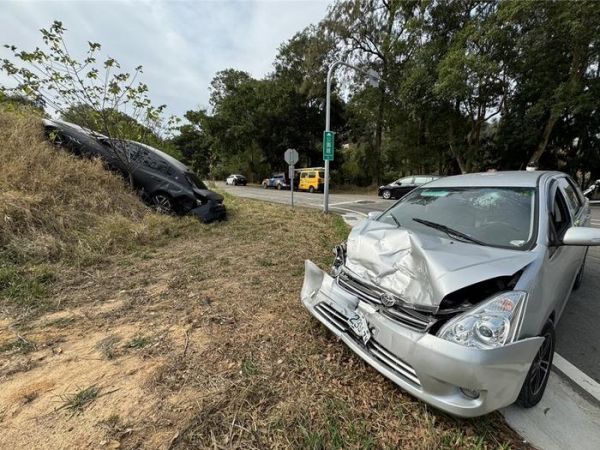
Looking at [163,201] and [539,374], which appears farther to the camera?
[163,201]

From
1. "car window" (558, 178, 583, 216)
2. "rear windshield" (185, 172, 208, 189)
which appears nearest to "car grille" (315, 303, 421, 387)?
"car window" (558, 178, 583, 216)

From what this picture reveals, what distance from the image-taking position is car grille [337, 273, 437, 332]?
5.79 ft

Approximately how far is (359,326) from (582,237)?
1694 mm

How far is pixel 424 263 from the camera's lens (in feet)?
6.33

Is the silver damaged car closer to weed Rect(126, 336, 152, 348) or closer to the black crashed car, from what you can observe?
weed Rect(126, 336, 152, 348)

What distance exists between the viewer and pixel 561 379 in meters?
2.26

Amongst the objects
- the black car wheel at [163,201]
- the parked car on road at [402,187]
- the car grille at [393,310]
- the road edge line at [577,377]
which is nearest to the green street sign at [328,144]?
the black car wheel at [163,201]

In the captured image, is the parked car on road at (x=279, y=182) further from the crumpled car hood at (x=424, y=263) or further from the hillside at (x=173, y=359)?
the crumpled car hood at (x=424, y=263)

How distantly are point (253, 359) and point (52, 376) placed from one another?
1.40m

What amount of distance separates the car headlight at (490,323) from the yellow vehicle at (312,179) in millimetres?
21209

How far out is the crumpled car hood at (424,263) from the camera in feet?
5.88

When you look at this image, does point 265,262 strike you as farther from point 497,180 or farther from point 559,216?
point 559,216

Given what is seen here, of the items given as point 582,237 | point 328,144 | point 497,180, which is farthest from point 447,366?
point 328,144

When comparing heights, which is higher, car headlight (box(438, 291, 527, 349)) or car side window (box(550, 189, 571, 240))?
car side window (box(550, 189, 571, 240))
